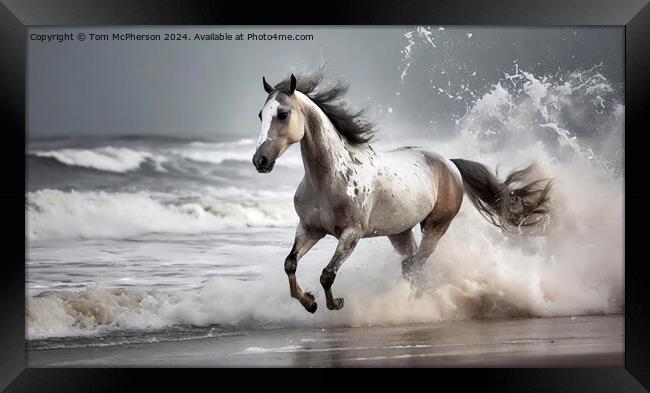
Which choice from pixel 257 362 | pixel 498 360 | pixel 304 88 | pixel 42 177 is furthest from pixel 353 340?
pixel 42 177

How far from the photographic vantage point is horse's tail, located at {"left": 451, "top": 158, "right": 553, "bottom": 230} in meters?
4.64

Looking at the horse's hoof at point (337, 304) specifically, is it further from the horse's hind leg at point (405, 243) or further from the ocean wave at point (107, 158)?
the ocean wave at point (107, 158)

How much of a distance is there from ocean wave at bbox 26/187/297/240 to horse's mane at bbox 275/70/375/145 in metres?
0.54

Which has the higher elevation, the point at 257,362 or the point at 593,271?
the point at 593,271

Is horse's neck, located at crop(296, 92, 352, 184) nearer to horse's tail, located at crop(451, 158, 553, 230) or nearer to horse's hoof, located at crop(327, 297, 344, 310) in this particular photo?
horse's hoof, located at crop(327, 297, 344, 310)

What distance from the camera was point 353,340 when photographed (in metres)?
4.37

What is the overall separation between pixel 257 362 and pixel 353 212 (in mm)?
1077

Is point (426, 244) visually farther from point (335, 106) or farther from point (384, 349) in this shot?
point (335, 106)

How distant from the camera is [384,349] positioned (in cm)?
433

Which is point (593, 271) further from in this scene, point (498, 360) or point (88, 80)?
point (88, 80)

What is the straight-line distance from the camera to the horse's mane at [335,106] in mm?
4387

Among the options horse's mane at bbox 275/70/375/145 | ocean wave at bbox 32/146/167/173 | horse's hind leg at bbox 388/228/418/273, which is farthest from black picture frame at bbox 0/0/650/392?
horse's hind leg at bbox 388/228/418/273

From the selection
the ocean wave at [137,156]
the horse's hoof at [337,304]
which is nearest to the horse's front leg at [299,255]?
the horse's hoof at [337,304]

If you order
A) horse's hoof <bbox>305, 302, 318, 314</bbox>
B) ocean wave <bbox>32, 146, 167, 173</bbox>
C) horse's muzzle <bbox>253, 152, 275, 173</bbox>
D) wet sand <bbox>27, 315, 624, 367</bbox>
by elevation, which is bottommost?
wet sand <bbox>27, 315, 624, 367</bbox>
